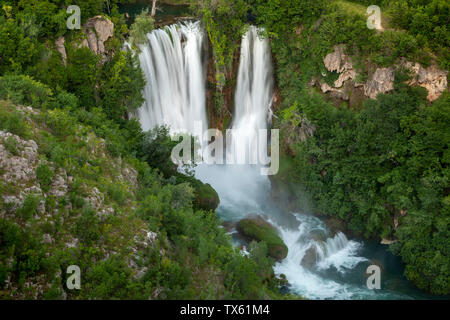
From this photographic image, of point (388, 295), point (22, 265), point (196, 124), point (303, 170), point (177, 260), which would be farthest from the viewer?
point (196, 124)

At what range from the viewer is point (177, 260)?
50.3ft

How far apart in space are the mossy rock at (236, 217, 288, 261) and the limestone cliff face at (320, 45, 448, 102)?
9300 mm

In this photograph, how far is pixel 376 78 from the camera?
85.1ft

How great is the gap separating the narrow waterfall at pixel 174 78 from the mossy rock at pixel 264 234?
23.6ft

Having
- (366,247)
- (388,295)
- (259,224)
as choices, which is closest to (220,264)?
(259,224)

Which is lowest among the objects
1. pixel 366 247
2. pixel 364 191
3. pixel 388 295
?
pixel 388 295

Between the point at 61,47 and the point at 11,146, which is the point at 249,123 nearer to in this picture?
the point at 61,47

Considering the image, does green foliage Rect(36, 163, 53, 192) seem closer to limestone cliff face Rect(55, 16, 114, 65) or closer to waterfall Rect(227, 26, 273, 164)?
limestone cliff face Rect(55, 16, 114, 65)

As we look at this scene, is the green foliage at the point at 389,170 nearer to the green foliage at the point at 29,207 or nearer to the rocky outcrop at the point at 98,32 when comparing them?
the rocky outcrop at the point at 98,32

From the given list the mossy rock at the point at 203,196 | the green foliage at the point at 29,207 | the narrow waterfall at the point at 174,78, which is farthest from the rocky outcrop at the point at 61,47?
the green foliage at the point at 29,207

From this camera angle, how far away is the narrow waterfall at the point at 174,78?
26.6 metres

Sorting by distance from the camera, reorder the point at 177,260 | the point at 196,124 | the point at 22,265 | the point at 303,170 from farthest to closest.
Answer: the point at 196,124
the point at 303,170
the point at 177,260
the point at 22,265
